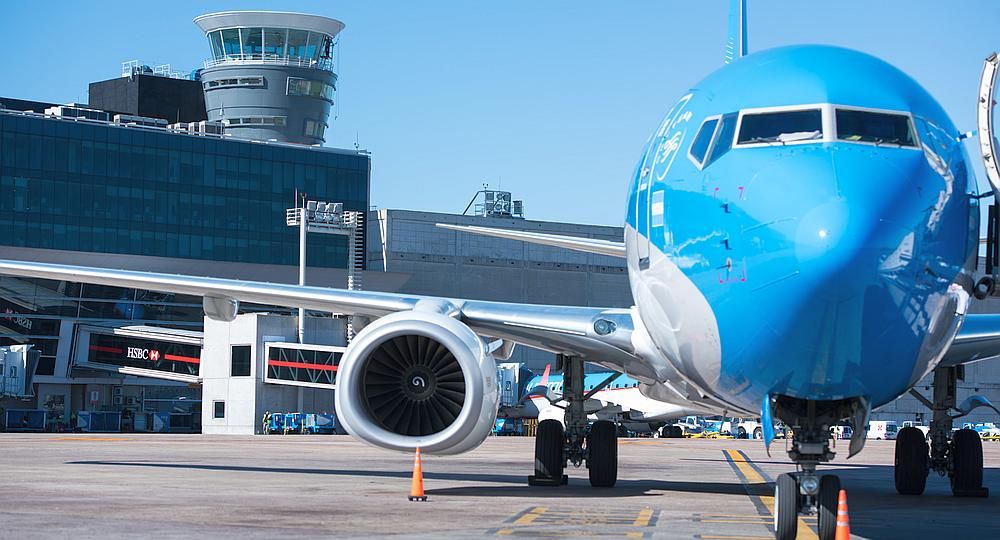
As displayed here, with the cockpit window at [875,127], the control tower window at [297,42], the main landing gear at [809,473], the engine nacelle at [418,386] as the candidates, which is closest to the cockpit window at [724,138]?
the cockpit window at [875,127]

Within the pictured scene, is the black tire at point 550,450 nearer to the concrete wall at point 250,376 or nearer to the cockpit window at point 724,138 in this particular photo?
the cockpit window at point 724,138

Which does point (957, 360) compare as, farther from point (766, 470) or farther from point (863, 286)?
point (766, 470)

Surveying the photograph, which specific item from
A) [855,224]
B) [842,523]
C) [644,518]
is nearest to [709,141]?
[855,224]

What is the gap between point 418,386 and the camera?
49.2ft

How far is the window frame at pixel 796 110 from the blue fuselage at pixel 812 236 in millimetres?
16

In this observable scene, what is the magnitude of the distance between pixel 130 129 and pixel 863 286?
93.0 metres

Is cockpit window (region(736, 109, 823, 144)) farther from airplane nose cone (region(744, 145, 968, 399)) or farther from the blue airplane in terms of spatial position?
airplane nose cone (region(744, 145, 968, 399))

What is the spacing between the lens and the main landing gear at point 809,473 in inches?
421

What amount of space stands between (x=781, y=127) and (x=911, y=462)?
9442 mm

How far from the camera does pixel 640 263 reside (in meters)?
12.3

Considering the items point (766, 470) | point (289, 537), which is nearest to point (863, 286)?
point (289, 537)

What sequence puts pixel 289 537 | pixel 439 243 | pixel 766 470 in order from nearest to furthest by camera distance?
pixel 289 537
pixel 766 470
pixel 439 243

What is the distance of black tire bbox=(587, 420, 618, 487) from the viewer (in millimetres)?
18141

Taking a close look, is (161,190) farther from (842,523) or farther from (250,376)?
(842,523)
